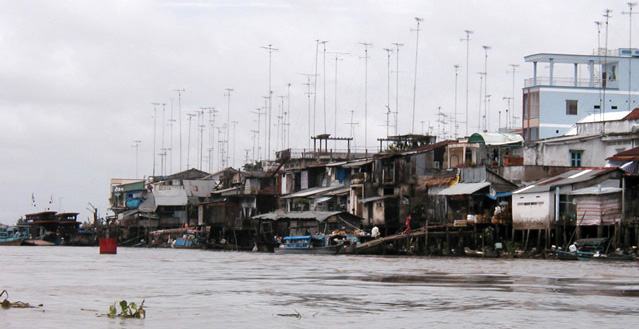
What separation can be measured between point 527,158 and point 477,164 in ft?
10.2

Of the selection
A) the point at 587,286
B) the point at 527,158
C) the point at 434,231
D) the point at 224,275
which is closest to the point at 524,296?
the point at 587,286

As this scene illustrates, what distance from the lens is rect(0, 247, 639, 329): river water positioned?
1688 centimetres

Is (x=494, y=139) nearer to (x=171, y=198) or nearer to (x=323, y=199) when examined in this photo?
(x=323, y=199)

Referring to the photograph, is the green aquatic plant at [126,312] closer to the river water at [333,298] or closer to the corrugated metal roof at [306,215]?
the river water at [333,298]

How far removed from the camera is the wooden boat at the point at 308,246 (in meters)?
54.8

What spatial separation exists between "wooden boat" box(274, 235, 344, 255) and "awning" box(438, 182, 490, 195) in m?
6.80

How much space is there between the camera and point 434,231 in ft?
171

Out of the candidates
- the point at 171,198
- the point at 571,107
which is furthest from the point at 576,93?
the point at 171,198

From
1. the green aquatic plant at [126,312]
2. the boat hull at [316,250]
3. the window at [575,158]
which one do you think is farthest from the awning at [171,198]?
the green aquatic plant at [126,312]

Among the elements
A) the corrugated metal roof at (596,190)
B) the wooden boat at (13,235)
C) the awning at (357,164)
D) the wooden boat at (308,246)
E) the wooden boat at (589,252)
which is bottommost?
the wooden boat at (13,235)

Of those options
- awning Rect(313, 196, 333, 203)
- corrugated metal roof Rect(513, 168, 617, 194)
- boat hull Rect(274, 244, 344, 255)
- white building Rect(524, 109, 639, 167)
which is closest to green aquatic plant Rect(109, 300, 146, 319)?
corrugated metal roof Rect(513, 168, 617, 194)

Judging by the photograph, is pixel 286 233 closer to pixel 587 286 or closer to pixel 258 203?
pixel 258 203

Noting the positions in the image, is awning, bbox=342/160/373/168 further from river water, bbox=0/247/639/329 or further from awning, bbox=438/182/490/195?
river water, bbox=0/247/639/329

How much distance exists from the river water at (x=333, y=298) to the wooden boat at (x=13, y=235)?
193 ft
